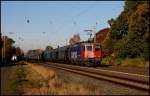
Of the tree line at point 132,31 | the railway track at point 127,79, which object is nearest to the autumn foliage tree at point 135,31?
the tree line at point 132,31

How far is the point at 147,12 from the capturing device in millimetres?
52000

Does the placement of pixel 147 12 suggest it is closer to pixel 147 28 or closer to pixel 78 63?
pixel 147 28

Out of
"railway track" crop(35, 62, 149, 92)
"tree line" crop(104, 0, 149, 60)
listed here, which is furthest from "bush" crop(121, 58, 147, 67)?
"railway track" crop(35, 62, 149, 92)

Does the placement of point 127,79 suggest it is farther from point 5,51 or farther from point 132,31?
point 5,51

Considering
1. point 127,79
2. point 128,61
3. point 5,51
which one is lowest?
point 127,79

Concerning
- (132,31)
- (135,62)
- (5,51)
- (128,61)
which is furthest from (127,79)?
(5,51)

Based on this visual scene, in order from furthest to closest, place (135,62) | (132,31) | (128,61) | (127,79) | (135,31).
→ 1. (132,31)
2. (135,31)
3. (128,61)
4. (135,62)
5. (127,79)

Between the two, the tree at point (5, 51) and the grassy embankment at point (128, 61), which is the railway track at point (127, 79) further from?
the tree at point (5, 51)

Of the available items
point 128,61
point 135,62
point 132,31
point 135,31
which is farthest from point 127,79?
point 132,31

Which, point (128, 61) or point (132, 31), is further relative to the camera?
point (132, 31)

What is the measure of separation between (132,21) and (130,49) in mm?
3952

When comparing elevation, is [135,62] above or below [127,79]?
above

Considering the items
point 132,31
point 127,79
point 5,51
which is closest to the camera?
point 127,79

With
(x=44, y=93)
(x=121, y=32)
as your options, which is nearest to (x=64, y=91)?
(x=44, y=93)
